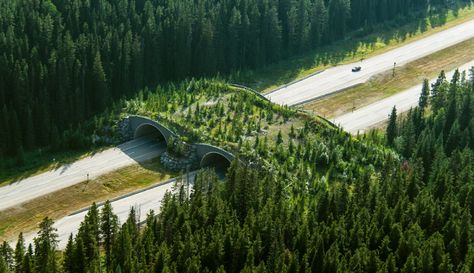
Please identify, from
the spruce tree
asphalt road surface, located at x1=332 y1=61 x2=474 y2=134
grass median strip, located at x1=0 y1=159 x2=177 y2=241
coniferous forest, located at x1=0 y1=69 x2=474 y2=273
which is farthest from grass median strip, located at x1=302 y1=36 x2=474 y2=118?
grass median strip, located at x1=0 y1=159 x2=177 y2=241

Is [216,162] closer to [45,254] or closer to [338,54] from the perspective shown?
[45,254]

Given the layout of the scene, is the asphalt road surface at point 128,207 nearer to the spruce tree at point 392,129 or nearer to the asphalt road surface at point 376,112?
the spruce tree at point 392,129

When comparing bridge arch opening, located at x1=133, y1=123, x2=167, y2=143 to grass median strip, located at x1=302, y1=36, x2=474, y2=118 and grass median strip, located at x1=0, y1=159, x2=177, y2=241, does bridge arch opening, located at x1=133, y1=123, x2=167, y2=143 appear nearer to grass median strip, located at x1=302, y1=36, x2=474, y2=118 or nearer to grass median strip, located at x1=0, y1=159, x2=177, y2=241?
grass median strip, located at x1=0, y1=159, x2=177, y2=241

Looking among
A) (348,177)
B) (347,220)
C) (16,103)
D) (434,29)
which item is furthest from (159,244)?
(434,29)

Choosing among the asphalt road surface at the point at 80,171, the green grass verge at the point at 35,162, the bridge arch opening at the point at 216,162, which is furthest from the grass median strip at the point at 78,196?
the green grass verge at the point at 35,162

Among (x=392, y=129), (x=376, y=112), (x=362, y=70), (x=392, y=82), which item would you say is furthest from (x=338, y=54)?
(x=392, y=129)

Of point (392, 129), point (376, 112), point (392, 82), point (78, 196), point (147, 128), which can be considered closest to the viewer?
point (78, 196)

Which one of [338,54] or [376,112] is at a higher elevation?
[338,54]
